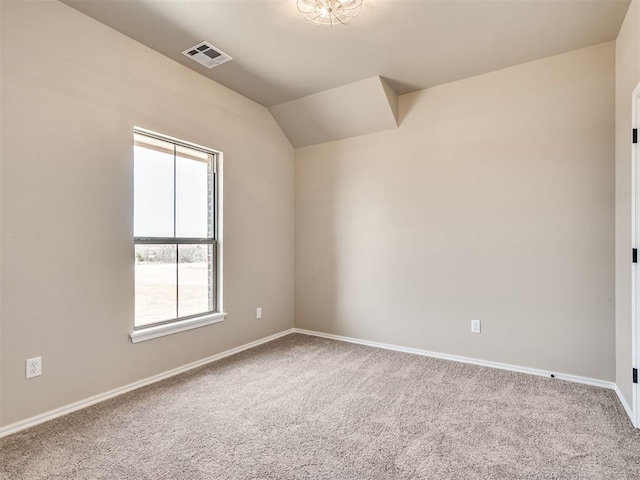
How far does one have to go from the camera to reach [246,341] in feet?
12.1

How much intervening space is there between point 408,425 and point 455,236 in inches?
73.6

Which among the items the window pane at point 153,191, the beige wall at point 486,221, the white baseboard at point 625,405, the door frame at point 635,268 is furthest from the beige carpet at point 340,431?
the window pane at point 153,191

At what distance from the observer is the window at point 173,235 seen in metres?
2.79

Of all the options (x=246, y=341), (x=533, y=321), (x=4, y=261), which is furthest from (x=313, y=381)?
(x=4, y=261)

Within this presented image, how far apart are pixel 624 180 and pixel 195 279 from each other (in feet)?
11.6

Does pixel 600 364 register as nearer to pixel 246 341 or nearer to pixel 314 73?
pixel 246 341

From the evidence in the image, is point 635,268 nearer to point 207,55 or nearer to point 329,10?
point 329,10

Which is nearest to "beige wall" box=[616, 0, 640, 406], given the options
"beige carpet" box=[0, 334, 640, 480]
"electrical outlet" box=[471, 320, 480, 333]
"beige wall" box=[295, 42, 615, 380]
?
"beige wall" box=[295, 42, 615, 380]

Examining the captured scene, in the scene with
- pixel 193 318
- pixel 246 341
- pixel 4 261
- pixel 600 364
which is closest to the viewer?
pixel 4 261

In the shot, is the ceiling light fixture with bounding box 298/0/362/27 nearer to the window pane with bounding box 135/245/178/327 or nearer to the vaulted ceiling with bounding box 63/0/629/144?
the vaulted ceiling with bounding box 63/0/629/144

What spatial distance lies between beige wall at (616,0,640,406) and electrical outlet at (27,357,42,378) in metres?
3.78

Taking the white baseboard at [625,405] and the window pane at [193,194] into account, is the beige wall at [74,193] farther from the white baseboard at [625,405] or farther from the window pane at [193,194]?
the white baseboard at [625,405]

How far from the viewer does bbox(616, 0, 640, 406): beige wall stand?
222cm

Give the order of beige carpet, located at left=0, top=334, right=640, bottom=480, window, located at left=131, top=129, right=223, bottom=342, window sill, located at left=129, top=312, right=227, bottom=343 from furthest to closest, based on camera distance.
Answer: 1. window, located at left=131, top=129, right=223, bottom=342
2. window sill, located at left=129, top=312, right=227, bottom=343
3. beige carpet, located at left=0, top=334, right=640, bottom=480
